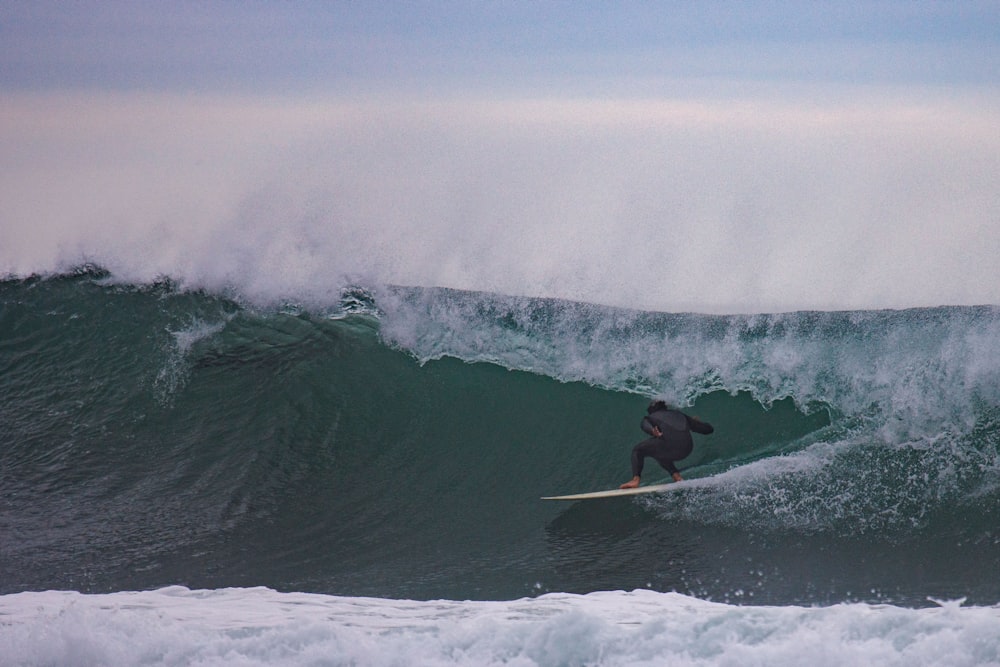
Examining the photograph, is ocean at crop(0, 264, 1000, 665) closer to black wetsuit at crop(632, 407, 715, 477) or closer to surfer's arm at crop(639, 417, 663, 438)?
black wetsuit at crop(632, 407, 715, 477)

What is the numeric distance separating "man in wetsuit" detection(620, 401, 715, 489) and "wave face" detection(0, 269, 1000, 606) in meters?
0.27

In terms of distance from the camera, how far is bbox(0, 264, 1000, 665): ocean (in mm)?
5164

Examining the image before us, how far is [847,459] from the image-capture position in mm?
7797

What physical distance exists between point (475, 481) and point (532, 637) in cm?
312

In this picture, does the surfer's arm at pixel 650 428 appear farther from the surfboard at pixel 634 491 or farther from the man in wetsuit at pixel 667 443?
the surfboard at pixel 634 491

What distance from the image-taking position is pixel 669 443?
7.52 m

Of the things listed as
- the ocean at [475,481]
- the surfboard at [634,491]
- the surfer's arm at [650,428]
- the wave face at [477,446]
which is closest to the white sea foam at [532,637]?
the ocean at [475,481]

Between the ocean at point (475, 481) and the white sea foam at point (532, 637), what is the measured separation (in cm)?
2

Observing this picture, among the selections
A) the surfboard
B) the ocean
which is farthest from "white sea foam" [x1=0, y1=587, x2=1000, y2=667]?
the surfboard

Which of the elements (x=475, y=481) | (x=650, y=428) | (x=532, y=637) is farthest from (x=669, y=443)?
(x=532, y=637)

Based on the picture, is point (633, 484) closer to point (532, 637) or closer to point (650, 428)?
point (650, 428)

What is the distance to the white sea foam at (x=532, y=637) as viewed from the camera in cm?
482

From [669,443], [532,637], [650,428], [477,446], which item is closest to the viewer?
[532,637]

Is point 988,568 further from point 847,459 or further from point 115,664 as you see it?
point 115,664
